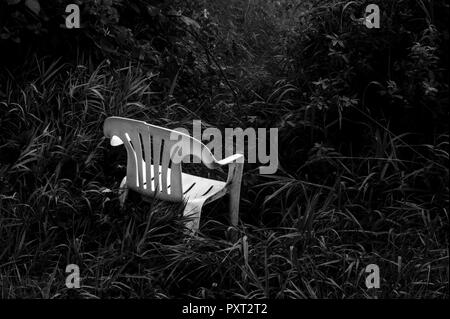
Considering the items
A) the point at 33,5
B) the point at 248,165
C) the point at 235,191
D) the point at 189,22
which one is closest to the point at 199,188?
the point at 235,191

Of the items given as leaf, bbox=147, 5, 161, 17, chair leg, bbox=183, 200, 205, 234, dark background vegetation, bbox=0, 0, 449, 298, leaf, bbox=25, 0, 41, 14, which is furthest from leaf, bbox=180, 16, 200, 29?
chair leg, bbox=183, 200, 205, 234

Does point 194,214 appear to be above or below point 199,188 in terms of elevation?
below

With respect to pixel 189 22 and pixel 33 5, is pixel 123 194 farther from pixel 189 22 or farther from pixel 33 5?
pixel 189 22

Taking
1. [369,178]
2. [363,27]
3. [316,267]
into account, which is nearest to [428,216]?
[369,178]

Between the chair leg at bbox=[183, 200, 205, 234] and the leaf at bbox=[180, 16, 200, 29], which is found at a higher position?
the leaf at bbox=[180, 16, 200, 29]

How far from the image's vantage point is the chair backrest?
3.56 meters

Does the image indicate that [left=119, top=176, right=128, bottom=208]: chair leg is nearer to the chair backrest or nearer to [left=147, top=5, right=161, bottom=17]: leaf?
the chair backrest

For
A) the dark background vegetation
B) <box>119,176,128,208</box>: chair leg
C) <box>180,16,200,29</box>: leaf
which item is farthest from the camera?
<box>180,16,200,29</box>: leaf

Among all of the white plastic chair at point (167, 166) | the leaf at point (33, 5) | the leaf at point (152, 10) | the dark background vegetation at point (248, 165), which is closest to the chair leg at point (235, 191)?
the white plastic chair at point (167, 166)

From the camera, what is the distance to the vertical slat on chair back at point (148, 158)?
3.62m

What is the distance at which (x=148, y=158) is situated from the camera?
12.3 ft

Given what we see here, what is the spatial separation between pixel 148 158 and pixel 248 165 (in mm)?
1135

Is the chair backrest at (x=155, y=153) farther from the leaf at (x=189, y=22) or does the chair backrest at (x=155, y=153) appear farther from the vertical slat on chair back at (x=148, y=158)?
the leaf at (x=189, y=22)

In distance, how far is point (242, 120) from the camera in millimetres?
5211
